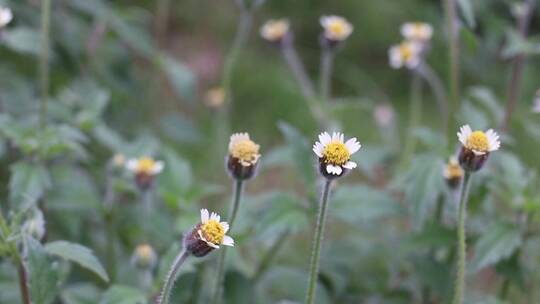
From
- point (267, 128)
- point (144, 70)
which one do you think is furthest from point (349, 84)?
point (144, 70)

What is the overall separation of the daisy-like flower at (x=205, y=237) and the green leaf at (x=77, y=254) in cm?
17

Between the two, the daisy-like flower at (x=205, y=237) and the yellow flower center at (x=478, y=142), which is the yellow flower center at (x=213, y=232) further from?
the yellow flower center at (x=478, y=142)

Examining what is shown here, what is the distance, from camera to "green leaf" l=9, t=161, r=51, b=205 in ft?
4.72

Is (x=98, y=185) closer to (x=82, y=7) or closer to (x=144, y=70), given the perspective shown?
(x=82, y=7)

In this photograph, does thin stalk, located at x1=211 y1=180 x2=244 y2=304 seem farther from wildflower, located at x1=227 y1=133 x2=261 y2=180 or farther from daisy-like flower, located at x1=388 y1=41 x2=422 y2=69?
daisy-like flower, located at x1=388 y1=41 x2=422 y2=69

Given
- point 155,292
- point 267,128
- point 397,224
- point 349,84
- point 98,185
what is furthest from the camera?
point 349,84

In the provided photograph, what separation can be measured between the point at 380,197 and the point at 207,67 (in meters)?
1.67

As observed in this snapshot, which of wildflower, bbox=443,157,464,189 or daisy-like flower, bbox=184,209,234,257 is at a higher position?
wildflower, bbox=443,157,464,189

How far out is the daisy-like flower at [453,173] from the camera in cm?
144

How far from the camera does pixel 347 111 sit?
9.61 feet

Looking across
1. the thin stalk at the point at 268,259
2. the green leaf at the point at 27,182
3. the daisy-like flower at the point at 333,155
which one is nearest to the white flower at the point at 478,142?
the daisy-like flower at the point at 333,155

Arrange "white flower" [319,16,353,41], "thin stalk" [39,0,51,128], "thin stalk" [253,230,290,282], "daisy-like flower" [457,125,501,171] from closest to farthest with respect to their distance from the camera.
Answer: "daisy-like flower" [457,125,501,171]
"thin stalk" [39,0,51,128]
"thin stalk" [253,230,290,282]
"white flower" [319,16,353,41]

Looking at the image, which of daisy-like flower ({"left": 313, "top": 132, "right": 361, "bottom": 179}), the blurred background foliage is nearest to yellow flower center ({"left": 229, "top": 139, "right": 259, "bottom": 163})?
daisy-like flower ({"left": 313, "top": 132, "right": 361, "bottom": 179})

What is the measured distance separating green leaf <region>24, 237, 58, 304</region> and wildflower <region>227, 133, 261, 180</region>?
31cm
